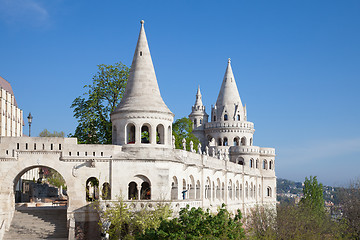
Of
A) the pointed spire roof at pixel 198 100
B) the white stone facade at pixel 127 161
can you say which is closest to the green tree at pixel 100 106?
the white stone facade at pixel 127 161

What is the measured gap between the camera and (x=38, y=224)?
109ft

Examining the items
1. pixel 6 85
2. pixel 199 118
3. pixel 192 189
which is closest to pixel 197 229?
pixel 192 189

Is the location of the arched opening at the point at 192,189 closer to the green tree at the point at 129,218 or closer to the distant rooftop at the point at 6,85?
the green tree at the point at 129,218

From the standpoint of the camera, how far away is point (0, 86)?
238 ft

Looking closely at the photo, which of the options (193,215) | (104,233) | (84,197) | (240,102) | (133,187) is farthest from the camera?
(240,102)

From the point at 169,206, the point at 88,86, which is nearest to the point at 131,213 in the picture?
the point at 169,206

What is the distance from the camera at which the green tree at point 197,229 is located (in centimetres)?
2456

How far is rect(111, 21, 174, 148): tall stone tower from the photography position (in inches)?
1417

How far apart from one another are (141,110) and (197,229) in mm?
13101

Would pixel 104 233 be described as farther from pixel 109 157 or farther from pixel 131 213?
pixel 109 157

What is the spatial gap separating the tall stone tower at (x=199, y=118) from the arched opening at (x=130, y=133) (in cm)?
3390

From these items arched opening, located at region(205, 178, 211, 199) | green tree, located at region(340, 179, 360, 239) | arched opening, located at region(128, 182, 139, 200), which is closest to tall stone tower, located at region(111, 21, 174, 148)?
arched opening, located at region(128, 182, 139, 200)

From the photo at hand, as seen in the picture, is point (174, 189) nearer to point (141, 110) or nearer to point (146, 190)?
point (146, 190)

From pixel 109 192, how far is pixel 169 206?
4579 millimetres
